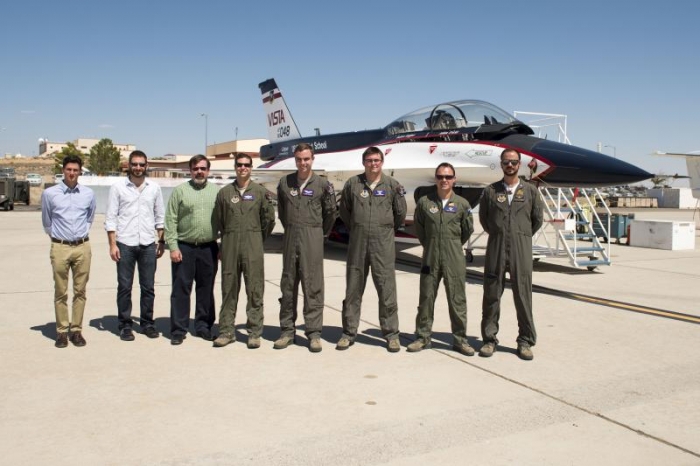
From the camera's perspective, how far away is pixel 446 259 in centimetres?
518

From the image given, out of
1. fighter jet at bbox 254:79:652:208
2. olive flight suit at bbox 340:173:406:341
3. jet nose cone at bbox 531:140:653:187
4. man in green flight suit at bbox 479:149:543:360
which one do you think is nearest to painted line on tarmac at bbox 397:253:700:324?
jet nose cone at bbox 531:140:653:187

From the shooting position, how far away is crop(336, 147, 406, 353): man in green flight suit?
524cm

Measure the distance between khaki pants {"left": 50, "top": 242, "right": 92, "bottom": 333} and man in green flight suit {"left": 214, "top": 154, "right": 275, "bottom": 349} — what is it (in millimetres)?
1230

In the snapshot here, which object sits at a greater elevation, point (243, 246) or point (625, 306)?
point (243, 246)

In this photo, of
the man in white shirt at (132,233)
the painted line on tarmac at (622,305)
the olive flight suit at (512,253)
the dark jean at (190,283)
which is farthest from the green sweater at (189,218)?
the painted line on tarmac at (622,305)

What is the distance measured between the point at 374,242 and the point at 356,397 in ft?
5.27

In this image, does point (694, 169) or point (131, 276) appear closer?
point (131, 276)

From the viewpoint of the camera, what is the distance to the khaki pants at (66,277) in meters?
5.13

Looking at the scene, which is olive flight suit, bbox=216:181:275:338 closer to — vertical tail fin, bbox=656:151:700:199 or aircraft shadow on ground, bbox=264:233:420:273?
aircraft shadow on ground, bbox=264:233:420:273

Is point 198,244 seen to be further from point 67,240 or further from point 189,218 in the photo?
point 67,240

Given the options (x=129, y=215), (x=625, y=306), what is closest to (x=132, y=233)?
(x=129, y=215)

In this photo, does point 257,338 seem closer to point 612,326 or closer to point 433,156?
point 612,326

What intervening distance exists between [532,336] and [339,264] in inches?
254

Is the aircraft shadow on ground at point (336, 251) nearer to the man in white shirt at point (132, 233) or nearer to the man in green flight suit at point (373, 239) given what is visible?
the man in green flight suit at point (373, 239)
